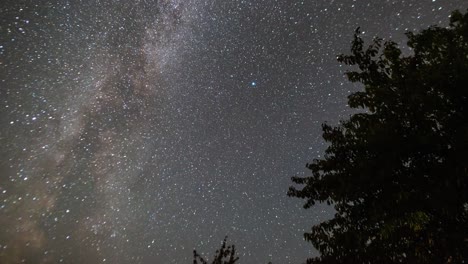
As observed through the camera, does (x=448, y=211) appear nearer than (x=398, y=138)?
Yes

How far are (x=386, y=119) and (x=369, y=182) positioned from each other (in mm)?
1075

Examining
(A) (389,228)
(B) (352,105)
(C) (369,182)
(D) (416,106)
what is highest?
(B) (352,105)

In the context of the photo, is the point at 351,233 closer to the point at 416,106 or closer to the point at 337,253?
the point at 337,253

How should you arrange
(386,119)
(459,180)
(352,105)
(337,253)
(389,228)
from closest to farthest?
(459,180) → (389,228) → (386,119) → (337,253) → (352,105)

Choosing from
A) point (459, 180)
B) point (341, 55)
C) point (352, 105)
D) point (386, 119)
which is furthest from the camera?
point (341, 55)

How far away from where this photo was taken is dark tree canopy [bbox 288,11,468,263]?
4.43m

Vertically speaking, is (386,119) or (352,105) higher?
(352,105)

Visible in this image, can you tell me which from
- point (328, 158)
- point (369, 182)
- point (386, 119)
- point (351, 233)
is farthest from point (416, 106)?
point (351, 233)

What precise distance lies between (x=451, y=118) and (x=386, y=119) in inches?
34.1

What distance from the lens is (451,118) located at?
4.67 metres

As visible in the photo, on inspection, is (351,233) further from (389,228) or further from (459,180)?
(459,180)

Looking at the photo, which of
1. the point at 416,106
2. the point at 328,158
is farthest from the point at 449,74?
the point at 328,158

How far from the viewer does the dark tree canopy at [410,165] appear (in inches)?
174

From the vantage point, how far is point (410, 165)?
4863 millimetres
